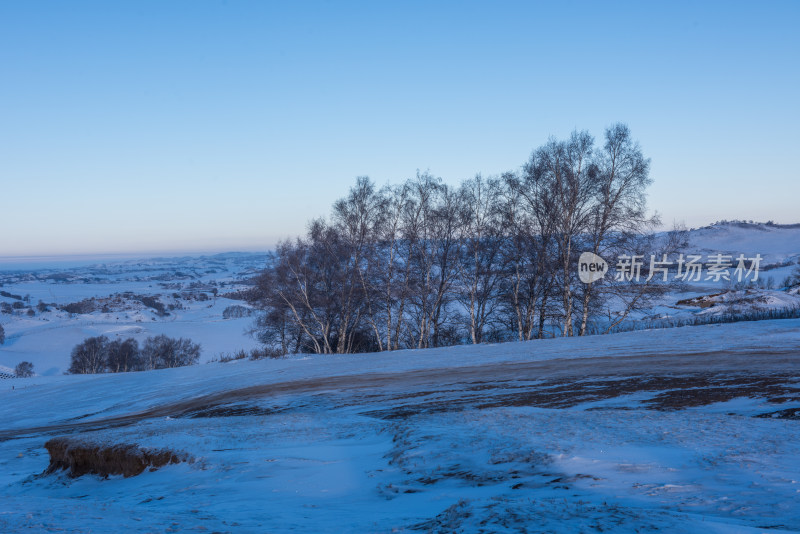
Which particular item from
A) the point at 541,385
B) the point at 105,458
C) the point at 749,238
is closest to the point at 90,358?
the point at 105,458

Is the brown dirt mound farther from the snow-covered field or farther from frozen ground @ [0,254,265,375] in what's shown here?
frozen ground @ [0,254,265,375]

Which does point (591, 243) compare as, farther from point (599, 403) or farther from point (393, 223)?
point (599, 403)

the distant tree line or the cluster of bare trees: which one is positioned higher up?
the cluster of bare trees

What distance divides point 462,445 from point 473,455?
0.31 meters

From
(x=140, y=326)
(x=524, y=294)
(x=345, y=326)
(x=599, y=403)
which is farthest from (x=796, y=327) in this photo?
(x=140, y=326)

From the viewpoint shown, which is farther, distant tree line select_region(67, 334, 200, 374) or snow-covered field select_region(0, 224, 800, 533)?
distant tree line select_region(67, 334, 200, 374)

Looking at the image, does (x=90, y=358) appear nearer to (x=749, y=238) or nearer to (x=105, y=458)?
(x=105, y=458)

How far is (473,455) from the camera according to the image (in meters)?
5.13

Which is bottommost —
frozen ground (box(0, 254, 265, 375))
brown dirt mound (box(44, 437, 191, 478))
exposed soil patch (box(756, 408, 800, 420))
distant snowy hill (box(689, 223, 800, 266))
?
frozen ground (box(0, 254, 265, 375))

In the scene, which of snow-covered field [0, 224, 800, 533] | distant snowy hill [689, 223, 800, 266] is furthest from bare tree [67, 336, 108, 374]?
distant snowy hill [689, 223, 800, 266]

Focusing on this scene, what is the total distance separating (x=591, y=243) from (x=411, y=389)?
54.2 feet

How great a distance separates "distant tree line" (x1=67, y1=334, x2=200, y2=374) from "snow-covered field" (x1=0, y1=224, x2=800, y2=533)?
43.6 meters

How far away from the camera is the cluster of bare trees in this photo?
76.9ft

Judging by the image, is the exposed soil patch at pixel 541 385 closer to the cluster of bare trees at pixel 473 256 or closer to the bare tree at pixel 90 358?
the cluster of bare trees at pixel 473 256
